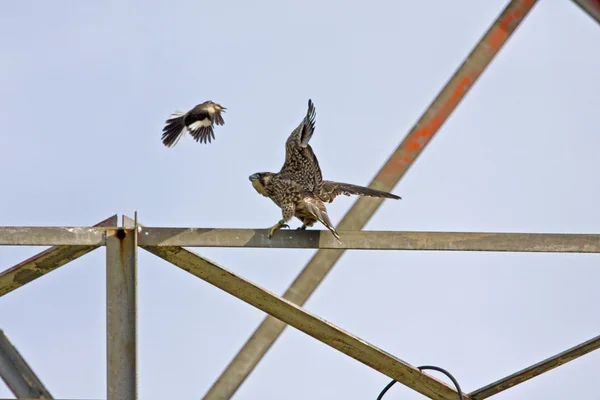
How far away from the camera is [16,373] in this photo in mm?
4363

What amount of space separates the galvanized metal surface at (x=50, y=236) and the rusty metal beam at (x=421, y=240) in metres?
0.17

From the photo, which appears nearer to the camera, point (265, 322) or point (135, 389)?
point (135, 389)

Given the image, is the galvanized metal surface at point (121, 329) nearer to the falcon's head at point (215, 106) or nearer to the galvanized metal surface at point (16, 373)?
the galvanized metal surface at point (16, 373)

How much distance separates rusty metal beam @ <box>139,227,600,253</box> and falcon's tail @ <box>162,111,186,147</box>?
9.44 ft

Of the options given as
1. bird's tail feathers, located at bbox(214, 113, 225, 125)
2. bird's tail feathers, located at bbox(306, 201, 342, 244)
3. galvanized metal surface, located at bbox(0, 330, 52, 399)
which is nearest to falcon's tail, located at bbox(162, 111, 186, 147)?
bird's tail feathers, located at bbox(214, 113, 225, 125)

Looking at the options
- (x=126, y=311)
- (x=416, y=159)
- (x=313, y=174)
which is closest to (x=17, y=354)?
(x=126, y=311)

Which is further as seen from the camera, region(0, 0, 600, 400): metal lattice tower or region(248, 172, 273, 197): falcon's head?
region(248, 172, 273, 197): falcon's head

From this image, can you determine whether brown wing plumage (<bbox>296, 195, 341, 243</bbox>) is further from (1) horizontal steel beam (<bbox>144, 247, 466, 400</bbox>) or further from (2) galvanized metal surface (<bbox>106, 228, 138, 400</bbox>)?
(2) galvanized metal surface (<bbox>106, 228, 138, 400</bbox>)

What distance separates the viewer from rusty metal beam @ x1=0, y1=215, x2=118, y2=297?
3.54m

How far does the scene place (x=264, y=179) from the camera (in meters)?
4.98

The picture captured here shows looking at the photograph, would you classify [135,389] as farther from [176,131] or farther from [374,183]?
[176,131]

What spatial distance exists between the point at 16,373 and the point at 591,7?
107 inches

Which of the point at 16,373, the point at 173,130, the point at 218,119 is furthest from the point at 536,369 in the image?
the point at 218,119

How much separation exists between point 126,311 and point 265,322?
1377 millimetres
